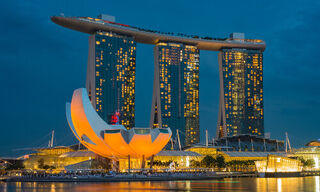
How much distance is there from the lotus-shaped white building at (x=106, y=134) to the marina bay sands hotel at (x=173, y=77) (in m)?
57.6

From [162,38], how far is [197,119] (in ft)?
104

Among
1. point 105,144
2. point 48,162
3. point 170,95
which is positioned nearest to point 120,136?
point 105,144

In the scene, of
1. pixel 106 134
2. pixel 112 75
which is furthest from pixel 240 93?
pixel 106 134

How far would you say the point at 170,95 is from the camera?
151250mm

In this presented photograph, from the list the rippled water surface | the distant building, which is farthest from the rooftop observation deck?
the rippled water surface

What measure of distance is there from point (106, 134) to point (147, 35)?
271 ft

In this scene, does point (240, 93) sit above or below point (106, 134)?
above

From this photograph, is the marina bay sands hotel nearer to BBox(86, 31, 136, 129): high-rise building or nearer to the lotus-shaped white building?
BBox(86, 31, 136, 129): high-rise building

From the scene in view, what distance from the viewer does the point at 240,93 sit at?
16088cm

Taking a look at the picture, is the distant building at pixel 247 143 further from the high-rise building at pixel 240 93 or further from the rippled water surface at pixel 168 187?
the rippled water surface at pixel 168 187

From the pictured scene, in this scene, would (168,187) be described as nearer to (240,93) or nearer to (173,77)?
(173,77)

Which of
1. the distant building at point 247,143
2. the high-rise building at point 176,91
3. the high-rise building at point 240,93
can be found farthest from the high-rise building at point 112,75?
the high-rise building at point 240,93

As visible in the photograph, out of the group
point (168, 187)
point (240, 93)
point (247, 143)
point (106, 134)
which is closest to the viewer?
point (168, 187)

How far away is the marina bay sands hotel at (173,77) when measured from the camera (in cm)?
13962
